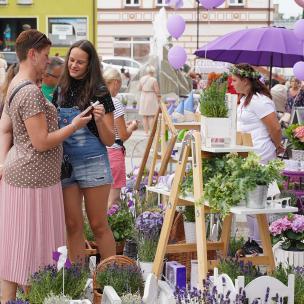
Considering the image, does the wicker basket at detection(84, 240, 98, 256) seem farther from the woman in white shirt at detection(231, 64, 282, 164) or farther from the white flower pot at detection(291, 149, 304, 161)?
the white flower pot at detection(291, 149, 304, 161)

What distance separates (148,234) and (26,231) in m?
1.11

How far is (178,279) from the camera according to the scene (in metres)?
4.72

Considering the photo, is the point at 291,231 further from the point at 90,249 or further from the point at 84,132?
the point at 84,132

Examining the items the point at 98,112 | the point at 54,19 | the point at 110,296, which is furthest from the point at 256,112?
the point at 54,19

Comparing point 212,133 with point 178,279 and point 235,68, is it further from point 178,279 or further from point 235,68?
point 235,68

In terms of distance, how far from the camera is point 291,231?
5.13 metres

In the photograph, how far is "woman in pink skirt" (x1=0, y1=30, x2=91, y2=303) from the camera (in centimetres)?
418

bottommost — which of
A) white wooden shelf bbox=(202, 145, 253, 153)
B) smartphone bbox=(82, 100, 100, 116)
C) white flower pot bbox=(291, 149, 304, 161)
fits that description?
white flower pot bbox=(291, 149, 304, 161)

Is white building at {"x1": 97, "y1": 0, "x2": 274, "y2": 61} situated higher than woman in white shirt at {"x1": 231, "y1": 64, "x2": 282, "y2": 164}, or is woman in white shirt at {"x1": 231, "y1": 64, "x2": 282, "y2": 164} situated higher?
white building at {"x1": 97, "y1": 0, "x2": 274, "y2": 61}

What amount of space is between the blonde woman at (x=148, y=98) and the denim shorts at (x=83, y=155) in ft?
37.8

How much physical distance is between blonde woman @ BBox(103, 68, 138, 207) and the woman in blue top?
5.09 ft

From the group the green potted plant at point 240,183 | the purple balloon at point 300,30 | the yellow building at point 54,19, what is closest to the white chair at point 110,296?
the green potted plant at point 240,183

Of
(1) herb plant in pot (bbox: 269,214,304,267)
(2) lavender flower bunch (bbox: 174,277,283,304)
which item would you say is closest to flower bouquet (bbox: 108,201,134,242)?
(1) herb plant in pot (bbox: 269,214,304,267)

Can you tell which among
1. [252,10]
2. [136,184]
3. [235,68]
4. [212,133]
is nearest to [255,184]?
[212,133]
